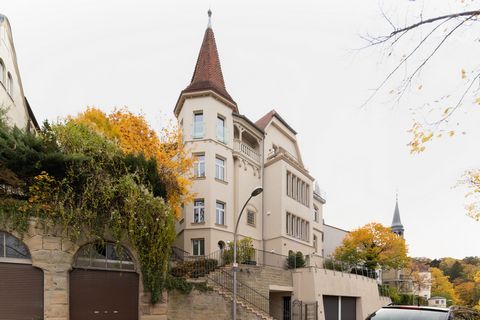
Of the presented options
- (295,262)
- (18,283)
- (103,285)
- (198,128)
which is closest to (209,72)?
(198,128)

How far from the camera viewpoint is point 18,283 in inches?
591

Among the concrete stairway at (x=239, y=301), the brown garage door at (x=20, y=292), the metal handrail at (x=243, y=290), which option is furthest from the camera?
the metal handrail at (x=243, y=290)

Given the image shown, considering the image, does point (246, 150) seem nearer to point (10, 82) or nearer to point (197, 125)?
point (197, 125)

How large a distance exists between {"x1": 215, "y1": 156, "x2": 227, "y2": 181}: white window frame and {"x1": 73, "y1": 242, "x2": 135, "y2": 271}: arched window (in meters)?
10.5

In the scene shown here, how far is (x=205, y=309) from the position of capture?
19.0 m

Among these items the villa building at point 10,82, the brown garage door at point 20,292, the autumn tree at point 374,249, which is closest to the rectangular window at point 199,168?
the villa building at point 10,82

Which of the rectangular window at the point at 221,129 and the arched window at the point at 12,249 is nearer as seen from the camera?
the arched window at the point at 12,249

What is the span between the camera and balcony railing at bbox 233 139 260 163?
29.0 m

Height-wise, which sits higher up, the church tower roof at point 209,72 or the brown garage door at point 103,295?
the church tower roof at point 209,72

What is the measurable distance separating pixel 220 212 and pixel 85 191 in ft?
40.0

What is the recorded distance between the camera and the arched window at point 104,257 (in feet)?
55.1

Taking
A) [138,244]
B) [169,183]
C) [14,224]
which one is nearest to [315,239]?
[169,183]

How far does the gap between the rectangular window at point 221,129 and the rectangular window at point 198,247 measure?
6.68 metres

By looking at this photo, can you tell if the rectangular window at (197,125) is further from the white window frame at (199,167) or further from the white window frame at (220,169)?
the white window frame at (220,169)
